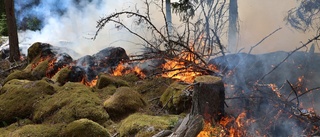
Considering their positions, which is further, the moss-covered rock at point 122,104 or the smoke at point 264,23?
the smoke at point 264,23

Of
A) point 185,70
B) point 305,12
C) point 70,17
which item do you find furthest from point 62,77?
point 70,17

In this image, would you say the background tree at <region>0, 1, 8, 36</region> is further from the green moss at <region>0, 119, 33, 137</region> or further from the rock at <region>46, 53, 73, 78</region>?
the green moss at <region>0, 119, 33, 137</region>

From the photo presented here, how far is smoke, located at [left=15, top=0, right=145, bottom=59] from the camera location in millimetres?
16984

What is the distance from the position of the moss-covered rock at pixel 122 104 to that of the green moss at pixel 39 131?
0.99 meters

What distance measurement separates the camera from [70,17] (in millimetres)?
19672

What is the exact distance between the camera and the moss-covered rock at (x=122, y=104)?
548cm

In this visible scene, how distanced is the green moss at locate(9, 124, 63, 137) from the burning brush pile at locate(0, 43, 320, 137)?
0.02 m

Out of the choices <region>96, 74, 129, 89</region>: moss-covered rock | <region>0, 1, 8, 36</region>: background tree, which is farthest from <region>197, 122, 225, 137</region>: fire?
<region>0, 1, 8, 36</region>: background tree

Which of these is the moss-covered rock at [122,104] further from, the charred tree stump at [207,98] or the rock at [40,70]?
the rock at [40,70]

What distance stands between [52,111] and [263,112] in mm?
3832

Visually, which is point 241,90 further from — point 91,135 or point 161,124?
point 91,135

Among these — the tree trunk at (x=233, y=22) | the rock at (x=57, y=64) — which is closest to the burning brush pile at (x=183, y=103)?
the rock at (x=57, y=64)

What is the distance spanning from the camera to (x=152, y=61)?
27.0 feet

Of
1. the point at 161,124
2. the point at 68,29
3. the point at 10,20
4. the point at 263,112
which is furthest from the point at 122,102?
the point at 68,29
